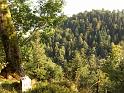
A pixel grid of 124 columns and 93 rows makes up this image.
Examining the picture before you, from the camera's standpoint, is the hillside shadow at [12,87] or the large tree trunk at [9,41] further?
the large tree trunk at [9,41]

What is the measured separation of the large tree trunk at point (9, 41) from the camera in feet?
36.9

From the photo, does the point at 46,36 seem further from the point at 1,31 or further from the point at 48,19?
the point at 1,31

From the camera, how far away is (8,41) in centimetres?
1146

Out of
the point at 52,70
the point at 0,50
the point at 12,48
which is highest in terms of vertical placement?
the point at 12,48

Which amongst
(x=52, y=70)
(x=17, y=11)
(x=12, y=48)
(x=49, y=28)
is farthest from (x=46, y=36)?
(x=52, y=70)

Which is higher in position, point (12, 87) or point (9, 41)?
point (9, 41)

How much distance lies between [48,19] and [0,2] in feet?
21.0

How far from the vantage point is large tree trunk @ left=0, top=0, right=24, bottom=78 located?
442 inches

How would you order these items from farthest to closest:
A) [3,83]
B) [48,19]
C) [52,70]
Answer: [52,70] → [48,19] → [3,83]

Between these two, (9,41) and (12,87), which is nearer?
(12,87)

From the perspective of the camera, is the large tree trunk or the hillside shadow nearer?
the hillside shadow

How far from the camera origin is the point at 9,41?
1145cm

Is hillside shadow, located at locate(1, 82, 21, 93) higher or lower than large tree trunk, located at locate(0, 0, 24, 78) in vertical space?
lower

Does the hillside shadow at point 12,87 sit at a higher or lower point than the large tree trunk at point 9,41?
lower
